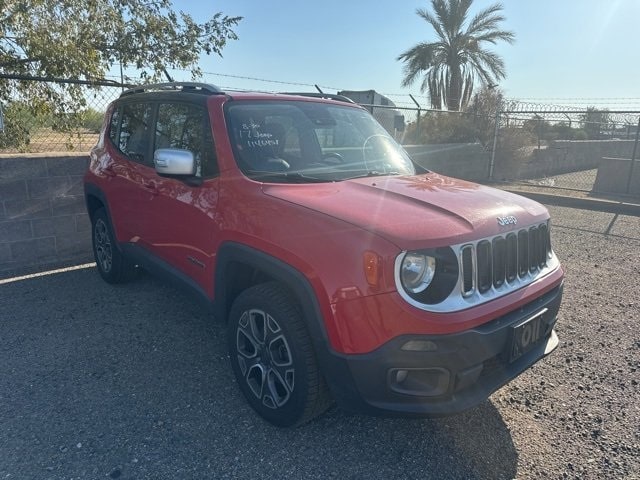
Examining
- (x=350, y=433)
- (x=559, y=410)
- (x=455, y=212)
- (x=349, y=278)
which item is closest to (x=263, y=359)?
(x=350, y=433)

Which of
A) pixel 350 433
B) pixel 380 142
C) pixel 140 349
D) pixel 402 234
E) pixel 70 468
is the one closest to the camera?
pixel 402 234

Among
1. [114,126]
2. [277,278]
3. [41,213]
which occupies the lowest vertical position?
[41,213]

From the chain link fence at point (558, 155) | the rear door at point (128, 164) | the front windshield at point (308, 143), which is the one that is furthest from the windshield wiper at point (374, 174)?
the chain link fence at point (558, 155)

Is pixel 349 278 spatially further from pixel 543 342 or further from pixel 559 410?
pixel 559 410

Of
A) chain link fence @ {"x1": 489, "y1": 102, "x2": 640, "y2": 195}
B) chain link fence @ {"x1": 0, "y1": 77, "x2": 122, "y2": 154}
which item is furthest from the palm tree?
chain link fence @ {"x1": 0, "y1": 77, "x2": 122, "y2": 154}

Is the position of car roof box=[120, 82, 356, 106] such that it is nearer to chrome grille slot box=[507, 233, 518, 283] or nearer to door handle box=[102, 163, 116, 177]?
door handle box=[102, 163, 116, 177]

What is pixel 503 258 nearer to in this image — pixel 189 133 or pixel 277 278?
pixel 277 278

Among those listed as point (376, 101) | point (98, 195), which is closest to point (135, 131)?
point (98, 195)

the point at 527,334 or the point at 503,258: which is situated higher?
the point at 503,258

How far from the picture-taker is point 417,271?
2230 millimetres

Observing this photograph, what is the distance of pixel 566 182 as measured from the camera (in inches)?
581

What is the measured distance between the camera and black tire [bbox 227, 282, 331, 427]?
245 centimetres

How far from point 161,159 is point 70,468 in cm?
176

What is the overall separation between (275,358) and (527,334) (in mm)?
1359
